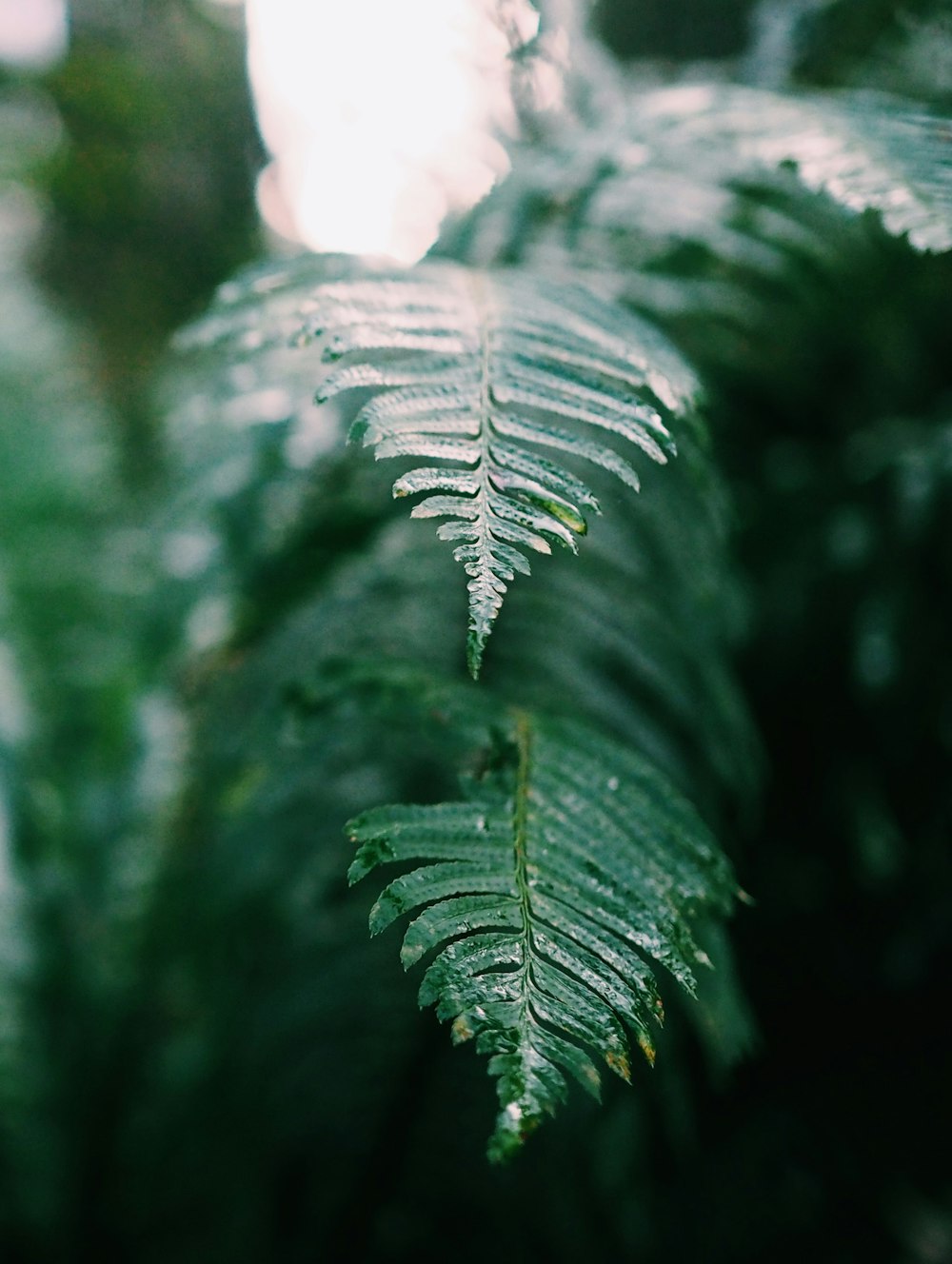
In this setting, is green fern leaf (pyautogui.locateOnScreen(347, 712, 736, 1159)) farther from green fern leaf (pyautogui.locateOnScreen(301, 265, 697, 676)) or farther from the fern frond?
the fern frond

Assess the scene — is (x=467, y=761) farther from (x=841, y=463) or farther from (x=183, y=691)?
(x=841, y=463)

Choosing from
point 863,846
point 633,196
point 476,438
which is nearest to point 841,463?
point 863,846

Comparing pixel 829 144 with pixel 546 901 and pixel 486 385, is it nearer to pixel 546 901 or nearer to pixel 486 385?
pixel 486 385

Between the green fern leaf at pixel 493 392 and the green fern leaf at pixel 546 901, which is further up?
the green fern leaf at pixel 493 392

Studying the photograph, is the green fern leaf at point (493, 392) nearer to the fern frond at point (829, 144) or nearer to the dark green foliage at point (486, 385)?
the dark green foliage at point (486, 385)

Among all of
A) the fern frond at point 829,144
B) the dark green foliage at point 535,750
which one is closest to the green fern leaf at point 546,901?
the dark green foliage at point 535,750
